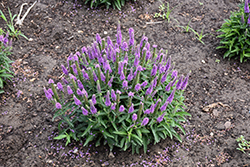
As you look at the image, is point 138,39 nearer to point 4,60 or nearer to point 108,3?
point 108,3

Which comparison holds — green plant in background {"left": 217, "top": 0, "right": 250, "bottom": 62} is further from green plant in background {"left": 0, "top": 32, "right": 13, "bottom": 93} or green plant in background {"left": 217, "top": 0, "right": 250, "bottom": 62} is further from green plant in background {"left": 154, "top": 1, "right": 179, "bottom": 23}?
green plant in background {"left": 0, "top": 32, "right": 13, "bottom": 93}

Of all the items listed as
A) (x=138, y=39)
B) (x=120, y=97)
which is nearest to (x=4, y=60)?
(x=120, y=97)

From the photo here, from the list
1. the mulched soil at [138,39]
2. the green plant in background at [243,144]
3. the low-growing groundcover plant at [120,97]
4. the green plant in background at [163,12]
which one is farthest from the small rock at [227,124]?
the green plant in background at [163,12]

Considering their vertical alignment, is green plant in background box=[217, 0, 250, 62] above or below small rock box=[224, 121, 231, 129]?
above

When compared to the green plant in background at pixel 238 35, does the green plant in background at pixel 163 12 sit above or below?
above

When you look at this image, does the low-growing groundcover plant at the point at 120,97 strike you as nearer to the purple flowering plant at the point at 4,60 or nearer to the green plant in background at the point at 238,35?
the purple flowering plant at the point at 4,60

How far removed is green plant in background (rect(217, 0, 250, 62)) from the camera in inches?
202

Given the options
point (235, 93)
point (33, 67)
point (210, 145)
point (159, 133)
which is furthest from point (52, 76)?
point (235, 93)

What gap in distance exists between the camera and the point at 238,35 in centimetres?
541

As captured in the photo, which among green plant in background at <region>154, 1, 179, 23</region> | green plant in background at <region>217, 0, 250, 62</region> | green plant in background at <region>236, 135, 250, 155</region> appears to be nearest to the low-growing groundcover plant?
green plant in background at <region>236, 135, 250, 155</region>

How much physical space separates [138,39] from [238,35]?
2.57m

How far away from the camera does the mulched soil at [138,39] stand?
374 cm

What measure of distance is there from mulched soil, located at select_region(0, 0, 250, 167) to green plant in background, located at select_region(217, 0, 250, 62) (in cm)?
25

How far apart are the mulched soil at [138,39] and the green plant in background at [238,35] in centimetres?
25
